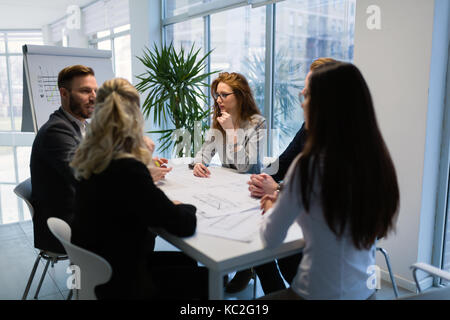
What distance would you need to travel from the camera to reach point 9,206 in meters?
5.62

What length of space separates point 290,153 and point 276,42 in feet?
6.77

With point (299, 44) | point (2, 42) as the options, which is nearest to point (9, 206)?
point (299, 44)

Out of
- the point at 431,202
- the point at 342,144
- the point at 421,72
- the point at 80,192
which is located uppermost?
the point at 421,72

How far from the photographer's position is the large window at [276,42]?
3502 millimetres

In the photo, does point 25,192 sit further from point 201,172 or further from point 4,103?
point 4,103

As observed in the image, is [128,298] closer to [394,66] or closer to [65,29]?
[394,66]

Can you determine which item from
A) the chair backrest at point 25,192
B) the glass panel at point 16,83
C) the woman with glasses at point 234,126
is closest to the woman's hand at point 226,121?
the woman with glasses at point 234,126

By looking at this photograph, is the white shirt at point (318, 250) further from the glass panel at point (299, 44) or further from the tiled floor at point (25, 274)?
the glass panel at point (299, 44)

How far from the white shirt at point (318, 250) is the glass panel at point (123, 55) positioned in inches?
275

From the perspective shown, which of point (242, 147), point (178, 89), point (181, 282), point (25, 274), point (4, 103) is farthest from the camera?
point (4, 103)

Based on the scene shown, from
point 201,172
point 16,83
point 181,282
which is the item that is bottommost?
point 181,282

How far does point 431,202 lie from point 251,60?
268 centimetres
